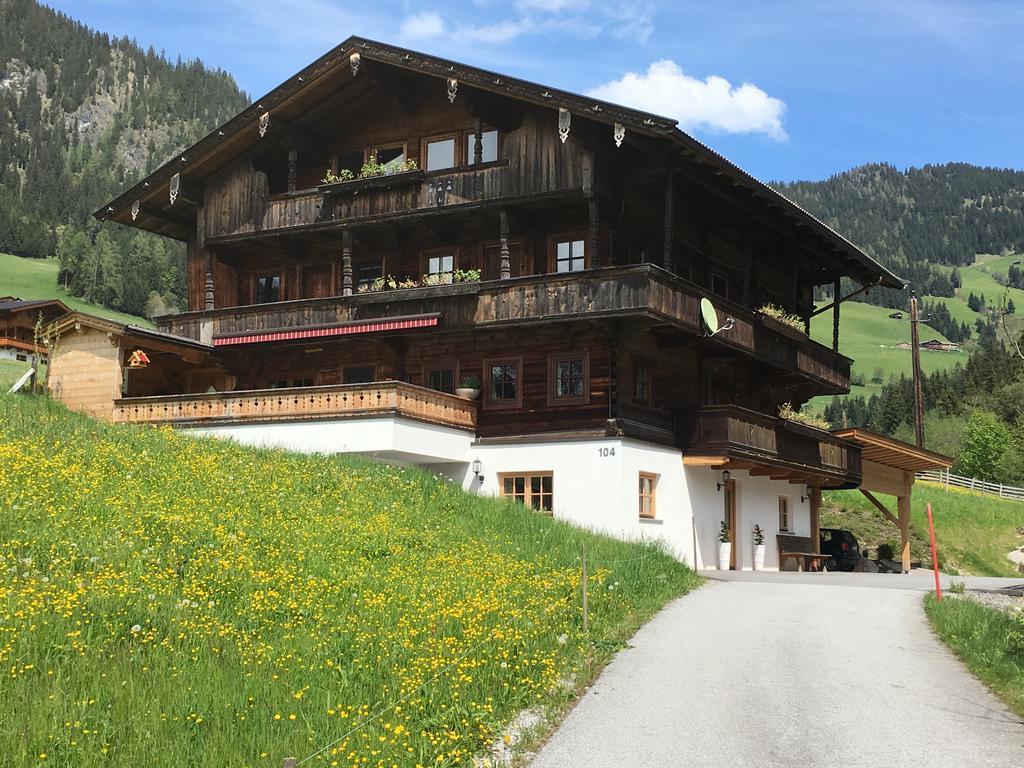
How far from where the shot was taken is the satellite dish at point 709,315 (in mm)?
28950

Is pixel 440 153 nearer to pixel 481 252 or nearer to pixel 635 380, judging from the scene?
pixel 481 252

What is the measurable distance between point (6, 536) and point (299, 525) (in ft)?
16.4

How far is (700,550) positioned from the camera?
1227 inches

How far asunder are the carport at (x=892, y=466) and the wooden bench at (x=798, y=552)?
141 cm

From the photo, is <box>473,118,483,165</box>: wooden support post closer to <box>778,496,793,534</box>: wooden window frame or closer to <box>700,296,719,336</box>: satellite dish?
<box>700,296,719,336</box>: satellite dish

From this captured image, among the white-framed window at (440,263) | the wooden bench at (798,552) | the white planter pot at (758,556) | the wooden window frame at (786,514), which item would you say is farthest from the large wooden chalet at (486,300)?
the white planter pot at (758,556)

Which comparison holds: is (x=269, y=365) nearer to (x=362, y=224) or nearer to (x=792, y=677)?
(x=362, y=224)

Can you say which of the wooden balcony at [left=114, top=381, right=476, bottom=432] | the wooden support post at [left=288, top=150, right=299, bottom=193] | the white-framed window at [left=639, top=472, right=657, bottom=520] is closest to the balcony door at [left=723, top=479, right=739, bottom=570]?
the white-framed window at [left=639, top=472, right=657, bottom=520]

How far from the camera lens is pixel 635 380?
97.4 ft

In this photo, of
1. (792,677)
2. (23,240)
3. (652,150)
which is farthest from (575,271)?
(23,240)

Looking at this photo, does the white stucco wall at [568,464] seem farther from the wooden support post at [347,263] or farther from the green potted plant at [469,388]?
the wooden support post at [347,263]

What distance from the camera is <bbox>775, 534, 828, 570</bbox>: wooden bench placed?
Answer: 35.8 m

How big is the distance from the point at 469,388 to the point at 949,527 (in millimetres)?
34486

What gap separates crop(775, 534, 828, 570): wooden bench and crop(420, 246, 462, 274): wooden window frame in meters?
13.2
